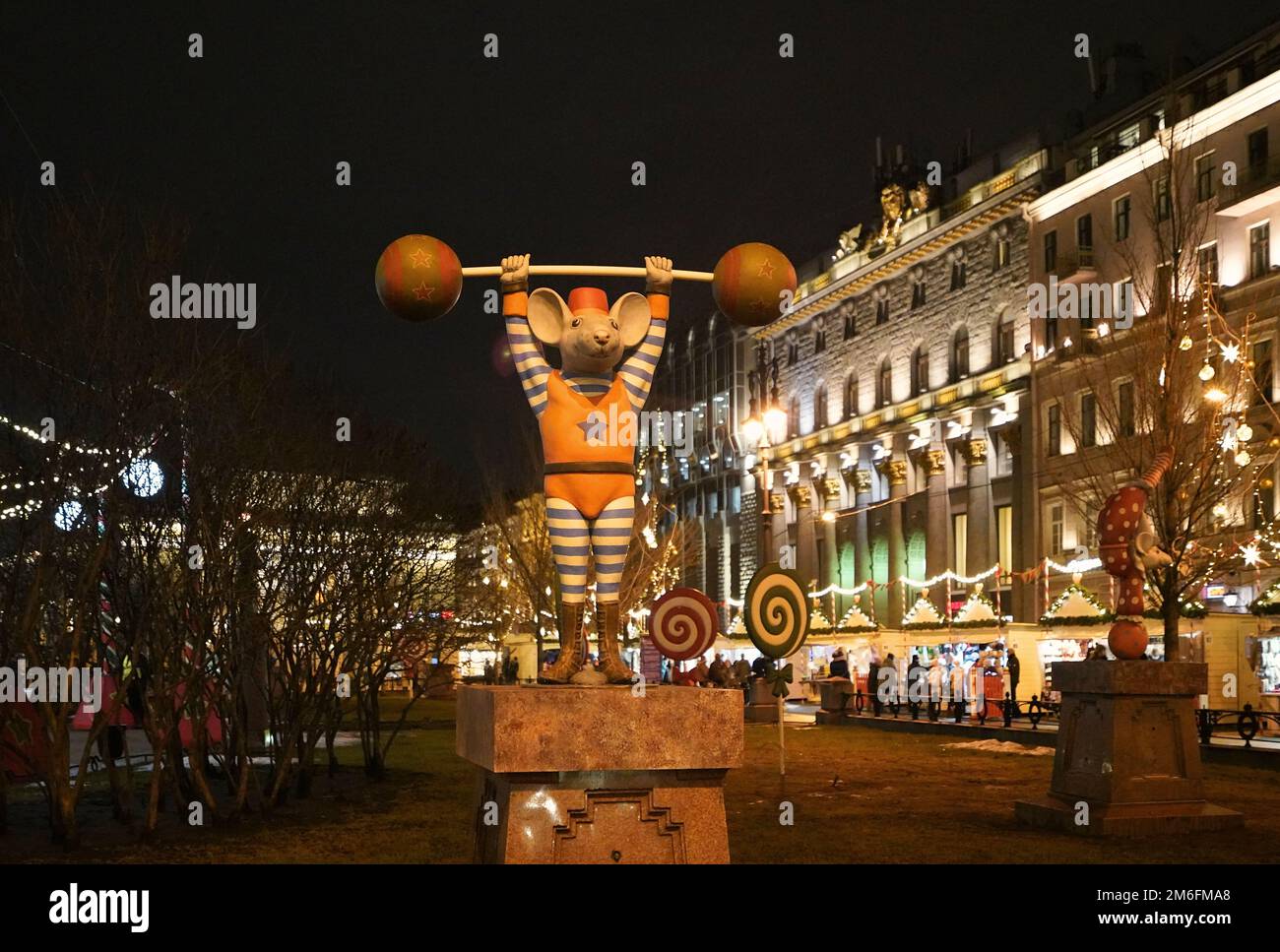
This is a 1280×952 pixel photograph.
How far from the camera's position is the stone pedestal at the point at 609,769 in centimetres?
637

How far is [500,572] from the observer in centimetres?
4366

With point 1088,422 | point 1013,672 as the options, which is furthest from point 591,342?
point 1088,422

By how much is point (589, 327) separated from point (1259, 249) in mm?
36507

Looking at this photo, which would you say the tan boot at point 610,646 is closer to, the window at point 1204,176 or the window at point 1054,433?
the window at point 1204,176

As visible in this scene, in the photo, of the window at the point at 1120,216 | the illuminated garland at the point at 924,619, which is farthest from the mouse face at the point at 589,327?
the window at the point at 1120,216

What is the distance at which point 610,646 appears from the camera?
281 inches

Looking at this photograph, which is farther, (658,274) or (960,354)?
(960,354)

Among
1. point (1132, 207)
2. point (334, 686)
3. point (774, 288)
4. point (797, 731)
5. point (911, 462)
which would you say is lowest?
point (797, 731)

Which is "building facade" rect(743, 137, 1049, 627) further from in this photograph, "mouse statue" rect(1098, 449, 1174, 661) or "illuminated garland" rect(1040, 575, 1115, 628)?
"mouse statue" rect(1098, 449, 1174, 661)

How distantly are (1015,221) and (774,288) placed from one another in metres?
47.3

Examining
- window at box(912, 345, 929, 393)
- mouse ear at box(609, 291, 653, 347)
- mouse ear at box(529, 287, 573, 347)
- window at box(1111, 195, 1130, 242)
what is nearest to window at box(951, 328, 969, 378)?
window at box(912, 345, 929, 393)

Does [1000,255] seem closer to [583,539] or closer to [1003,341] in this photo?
[1003,341]

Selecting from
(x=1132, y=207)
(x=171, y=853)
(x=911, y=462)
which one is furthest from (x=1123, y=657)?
(x=911, y=462)
